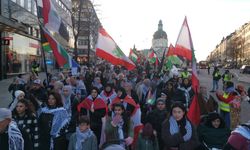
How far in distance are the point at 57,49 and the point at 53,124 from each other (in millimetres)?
3371

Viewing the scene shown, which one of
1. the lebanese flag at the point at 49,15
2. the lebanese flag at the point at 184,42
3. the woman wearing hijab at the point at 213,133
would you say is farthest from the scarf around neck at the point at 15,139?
the lebanese flag at the point at 49,15

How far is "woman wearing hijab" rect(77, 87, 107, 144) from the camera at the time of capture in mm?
6953

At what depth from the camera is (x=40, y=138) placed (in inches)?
205

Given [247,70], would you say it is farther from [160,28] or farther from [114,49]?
[160,28]

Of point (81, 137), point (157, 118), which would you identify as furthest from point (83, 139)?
point (157, 118)

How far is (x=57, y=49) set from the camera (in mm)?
8680

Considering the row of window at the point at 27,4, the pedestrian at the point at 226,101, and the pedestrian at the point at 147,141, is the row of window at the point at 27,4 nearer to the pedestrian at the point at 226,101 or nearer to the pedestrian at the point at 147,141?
the pedestrian at the point at 226,101

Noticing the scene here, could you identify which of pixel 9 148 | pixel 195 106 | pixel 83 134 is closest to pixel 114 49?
pixel 195 106

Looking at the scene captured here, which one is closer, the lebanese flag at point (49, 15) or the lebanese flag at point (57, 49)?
the lebanese flag at point (57, 49)

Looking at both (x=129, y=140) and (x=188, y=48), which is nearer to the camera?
(x=129, y=140)

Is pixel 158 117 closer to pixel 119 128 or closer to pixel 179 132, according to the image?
pixel 119 128

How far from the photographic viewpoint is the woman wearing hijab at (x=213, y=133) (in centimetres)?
502

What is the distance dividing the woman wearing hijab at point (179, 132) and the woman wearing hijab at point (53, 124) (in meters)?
1.65

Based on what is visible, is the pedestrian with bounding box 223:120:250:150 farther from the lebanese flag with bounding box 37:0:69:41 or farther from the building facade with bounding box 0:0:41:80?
the building facade with bounding box 0:0:41:80
